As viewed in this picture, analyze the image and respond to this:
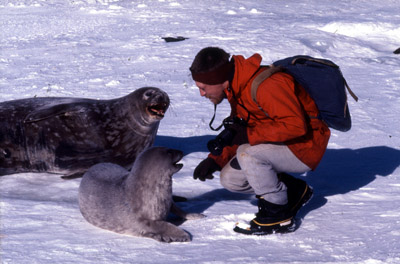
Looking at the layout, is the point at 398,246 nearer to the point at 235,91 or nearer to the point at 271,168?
the point at 271,168

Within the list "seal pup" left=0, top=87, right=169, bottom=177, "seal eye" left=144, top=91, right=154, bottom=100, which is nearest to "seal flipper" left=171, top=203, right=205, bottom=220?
"seal pup" left=0, top=87, right=169, bottom=177

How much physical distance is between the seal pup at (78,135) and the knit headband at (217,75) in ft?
5.23

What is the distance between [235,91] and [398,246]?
54.0 inches

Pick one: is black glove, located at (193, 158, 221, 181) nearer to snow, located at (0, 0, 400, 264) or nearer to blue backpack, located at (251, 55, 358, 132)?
snow, located at (0, 0, 400, 264)

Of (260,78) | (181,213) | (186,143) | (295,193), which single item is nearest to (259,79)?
(260,78)

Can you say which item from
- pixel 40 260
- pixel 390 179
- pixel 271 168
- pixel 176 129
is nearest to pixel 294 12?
pixel 176 129

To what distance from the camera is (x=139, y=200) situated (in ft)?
12.6

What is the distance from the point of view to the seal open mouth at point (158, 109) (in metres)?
5.29

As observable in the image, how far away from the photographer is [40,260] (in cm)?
334

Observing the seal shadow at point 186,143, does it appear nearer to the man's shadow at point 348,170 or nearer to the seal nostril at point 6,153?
the man's shadow at point 348,170

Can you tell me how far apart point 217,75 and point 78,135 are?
210 cm

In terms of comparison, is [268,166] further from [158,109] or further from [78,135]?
[78,135]

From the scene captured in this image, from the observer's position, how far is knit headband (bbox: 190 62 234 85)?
145 inches

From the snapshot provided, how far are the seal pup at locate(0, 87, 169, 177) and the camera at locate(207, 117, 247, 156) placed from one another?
1308 millimetres
